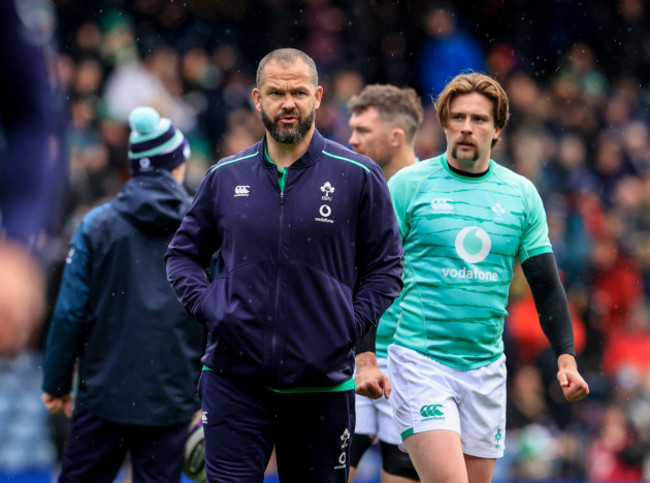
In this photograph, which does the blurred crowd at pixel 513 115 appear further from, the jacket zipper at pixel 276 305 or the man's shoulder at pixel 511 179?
the jacket zipper at pixel 276 305

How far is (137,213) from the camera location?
19.9ft

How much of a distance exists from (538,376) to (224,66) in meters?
5.15

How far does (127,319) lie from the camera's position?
6.03m

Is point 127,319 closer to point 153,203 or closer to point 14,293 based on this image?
point 153,203

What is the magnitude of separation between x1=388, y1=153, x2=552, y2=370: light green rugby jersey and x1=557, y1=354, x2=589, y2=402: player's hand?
0.36 metres

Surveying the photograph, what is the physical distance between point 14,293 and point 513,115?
12.8m

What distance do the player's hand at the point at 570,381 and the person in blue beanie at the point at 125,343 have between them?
2.06 meters

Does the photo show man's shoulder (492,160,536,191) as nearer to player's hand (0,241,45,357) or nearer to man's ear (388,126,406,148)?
man's ear (388,126,406,148)

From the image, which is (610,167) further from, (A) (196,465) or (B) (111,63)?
(A) (196,465)

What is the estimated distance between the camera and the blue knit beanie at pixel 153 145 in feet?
20.8

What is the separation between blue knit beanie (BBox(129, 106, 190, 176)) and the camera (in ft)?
20.8

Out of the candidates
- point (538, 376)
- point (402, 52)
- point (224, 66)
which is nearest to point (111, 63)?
point (224, 66)

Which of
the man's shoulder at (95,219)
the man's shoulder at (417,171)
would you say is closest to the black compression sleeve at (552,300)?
the man's shoulder at (417,171)

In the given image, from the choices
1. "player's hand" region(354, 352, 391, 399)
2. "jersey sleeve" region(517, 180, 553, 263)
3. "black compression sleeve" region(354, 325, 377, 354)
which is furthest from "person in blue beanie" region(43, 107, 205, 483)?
"jersey sleeve" region(517, 180, 553, 263)
